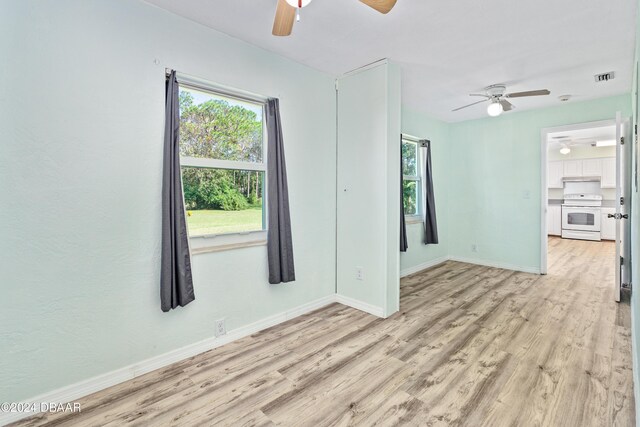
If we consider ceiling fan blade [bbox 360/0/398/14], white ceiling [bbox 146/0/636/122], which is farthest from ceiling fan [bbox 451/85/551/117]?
ceiling fan blade [bbox 360/0/398/14]

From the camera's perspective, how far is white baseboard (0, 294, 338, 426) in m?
1.75

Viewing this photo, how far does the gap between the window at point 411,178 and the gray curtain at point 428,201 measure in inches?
5.9

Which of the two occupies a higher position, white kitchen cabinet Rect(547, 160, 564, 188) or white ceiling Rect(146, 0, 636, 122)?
white ceiling Rect(146, 0, 636, 122)

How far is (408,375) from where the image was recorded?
2.11 meters

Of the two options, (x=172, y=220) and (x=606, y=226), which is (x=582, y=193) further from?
(x=172, y=220)

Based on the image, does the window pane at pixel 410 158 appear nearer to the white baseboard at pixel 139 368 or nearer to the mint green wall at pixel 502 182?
the mint green wall at pixel 502 182

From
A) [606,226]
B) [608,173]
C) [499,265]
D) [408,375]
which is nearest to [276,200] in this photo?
[408,375]

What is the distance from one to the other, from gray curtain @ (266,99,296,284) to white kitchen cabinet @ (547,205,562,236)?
8.30 m

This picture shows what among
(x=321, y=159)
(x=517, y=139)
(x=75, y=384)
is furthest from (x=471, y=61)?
(x=75, y=384)

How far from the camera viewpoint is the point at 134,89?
2.04 m

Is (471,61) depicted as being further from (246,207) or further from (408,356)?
(408,356)

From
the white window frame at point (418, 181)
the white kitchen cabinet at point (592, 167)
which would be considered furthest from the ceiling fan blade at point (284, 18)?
the white kitchen cabinet at point (592, 167)

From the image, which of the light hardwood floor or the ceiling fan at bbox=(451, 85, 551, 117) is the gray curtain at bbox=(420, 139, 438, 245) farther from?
the light hardwood floor

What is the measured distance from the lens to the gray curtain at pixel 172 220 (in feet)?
6.86
